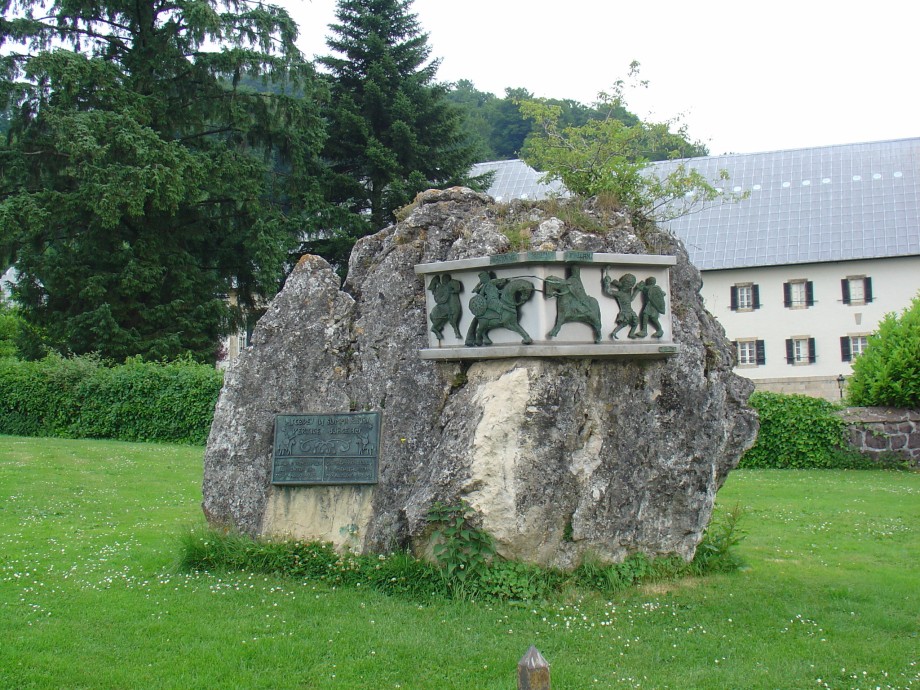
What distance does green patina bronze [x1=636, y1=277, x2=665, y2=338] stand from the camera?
8406mm

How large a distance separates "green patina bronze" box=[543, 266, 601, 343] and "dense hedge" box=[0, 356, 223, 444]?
17.3 m

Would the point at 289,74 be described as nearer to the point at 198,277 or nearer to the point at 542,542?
the point at 198,277

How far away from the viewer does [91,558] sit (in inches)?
393

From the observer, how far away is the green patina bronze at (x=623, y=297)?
8305 mm

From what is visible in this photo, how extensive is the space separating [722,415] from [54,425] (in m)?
21.4

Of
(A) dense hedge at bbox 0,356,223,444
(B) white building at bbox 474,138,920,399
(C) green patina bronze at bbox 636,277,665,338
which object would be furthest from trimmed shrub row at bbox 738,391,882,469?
(B) white building at bbox 474,138,920,399

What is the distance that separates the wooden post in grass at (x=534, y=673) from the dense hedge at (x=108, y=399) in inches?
817

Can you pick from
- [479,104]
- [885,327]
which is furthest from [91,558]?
[479,104]

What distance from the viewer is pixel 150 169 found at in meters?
26.4

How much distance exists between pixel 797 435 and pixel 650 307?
14.8 m

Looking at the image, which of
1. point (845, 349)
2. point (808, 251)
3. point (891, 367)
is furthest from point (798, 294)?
point (891, 367)

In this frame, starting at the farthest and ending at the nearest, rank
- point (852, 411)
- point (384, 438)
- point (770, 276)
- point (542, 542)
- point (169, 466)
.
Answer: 1. point (770, 276)
2. point (852, 411)
3. point (169, 466)
4. point (384, 438)
5. point (542, 542)

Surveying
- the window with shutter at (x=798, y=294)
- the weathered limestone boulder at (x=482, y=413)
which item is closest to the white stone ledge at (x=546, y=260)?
the weathered limestone boulder at (x=482, y=413)

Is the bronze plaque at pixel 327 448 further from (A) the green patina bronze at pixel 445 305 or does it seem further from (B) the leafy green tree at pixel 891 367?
(B) the leafy green tree at pixel 891 367
